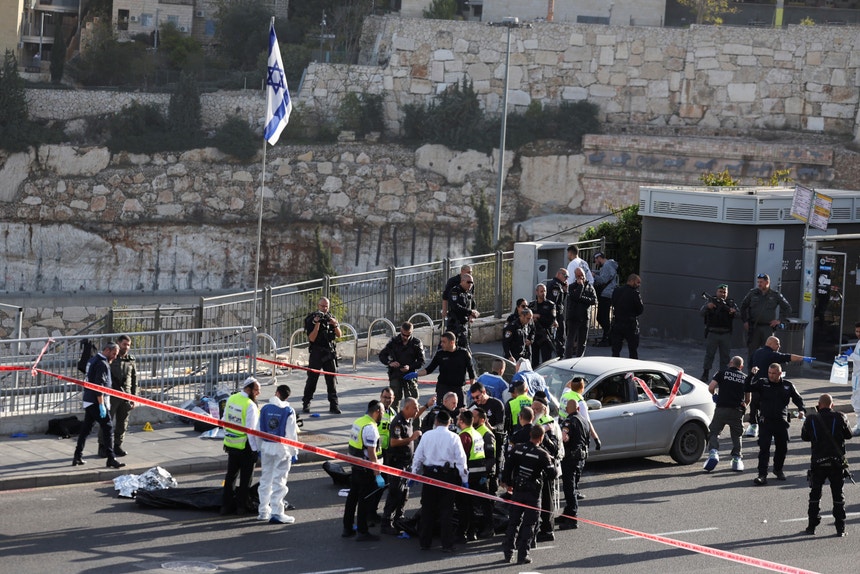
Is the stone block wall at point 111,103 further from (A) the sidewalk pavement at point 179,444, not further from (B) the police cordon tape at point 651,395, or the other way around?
(B) the police cordon tape at point 651,395

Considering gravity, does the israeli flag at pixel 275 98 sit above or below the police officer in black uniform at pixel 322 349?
above

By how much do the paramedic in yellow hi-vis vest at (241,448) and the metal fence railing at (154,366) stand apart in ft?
14.1

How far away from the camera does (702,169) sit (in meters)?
55.2

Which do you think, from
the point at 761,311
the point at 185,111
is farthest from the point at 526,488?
the point at 185,111

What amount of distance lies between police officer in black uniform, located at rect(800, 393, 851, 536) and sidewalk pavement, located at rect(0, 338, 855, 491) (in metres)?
5.95

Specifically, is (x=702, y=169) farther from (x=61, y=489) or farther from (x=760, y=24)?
(x=61, y=489)

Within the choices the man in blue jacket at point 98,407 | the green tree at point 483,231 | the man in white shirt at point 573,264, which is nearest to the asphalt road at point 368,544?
the man in blue jacket at point 98,407

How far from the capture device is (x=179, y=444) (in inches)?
619

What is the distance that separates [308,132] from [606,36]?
1483 centimetres

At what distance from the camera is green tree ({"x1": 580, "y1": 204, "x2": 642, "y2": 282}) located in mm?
25938

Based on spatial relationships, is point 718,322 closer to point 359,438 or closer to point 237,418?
point 359,438

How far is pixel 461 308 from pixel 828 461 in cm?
726

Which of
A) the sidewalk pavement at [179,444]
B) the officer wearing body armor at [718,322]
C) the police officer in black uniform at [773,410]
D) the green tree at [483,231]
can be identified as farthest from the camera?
the green tree at [483,231]

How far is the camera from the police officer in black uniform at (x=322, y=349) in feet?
57.5
